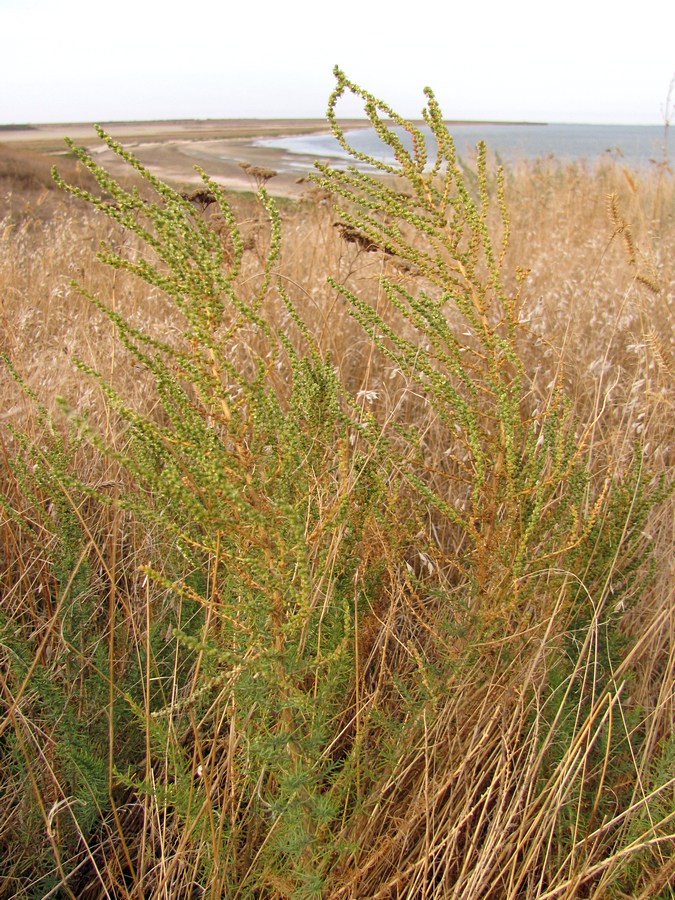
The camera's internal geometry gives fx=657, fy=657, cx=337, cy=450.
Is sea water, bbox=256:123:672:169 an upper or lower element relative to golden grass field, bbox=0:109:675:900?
upper

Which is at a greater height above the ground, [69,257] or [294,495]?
[69,257]

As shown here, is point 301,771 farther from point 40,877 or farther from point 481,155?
point 481,155

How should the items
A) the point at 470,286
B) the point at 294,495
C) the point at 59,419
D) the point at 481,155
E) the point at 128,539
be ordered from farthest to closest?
the point at 59,419
the point at 128,539
the point at 294,495
the point at 470,286
the point at 481,155

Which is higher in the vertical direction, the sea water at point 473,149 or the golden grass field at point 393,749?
the sea water at point 473,149

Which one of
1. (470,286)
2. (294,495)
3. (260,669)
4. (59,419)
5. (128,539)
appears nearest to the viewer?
(260,669)

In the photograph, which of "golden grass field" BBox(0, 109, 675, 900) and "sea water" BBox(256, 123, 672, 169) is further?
"sea water" BBox(256, 123, 672, 169)

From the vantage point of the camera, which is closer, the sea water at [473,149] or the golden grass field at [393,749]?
the golden grass field at [393,749]

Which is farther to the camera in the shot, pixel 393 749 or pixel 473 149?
pixel 473 149

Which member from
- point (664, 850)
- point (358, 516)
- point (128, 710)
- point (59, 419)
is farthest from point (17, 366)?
point (664, 850)

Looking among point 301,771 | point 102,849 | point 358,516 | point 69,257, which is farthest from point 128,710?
point 69,257

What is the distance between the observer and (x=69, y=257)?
5.20 m

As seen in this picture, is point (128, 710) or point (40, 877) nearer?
point (40, 877)

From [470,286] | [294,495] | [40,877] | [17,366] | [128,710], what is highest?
[470,286]

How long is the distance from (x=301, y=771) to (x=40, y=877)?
2.88ft
